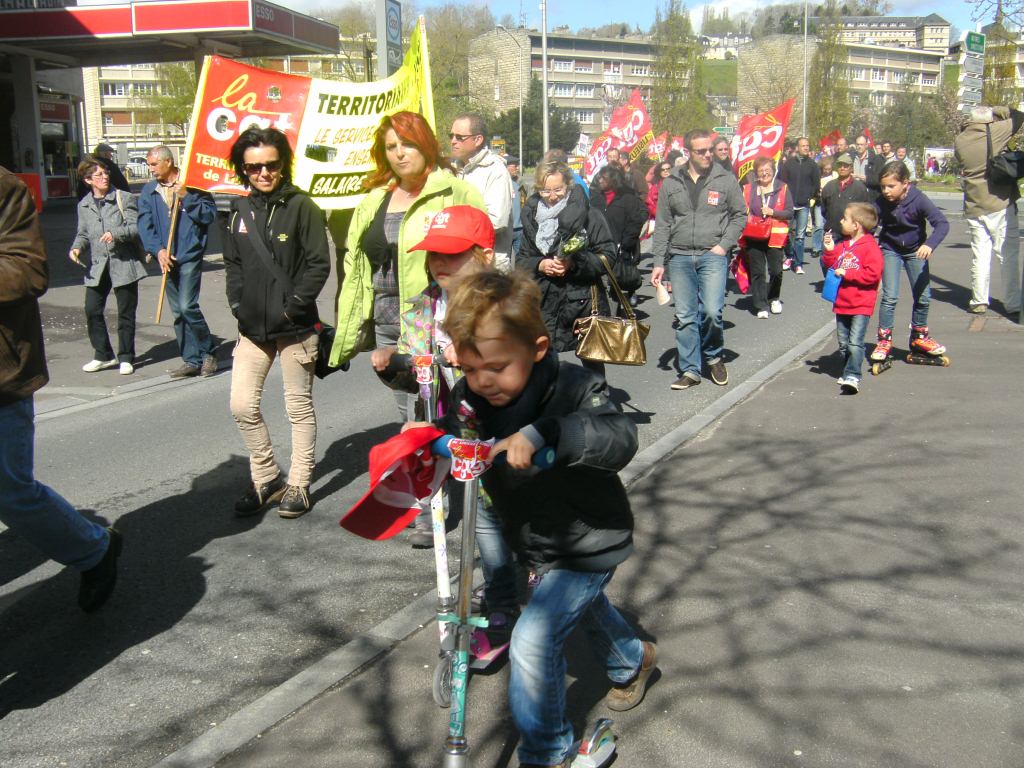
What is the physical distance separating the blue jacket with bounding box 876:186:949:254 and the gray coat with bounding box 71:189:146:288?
6.88m

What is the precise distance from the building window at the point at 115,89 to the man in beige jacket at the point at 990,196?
355ft

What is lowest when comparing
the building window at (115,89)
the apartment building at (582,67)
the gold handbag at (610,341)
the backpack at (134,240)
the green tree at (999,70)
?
the gold handbag at (610,341)

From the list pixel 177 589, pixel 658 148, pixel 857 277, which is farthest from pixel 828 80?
pixel 177 589

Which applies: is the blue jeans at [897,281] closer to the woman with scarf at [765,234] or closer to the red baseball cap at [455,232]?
the woman with scarf at [765,234]

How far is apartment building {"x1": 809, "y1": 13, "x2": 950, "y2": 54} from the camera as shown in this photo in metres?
170

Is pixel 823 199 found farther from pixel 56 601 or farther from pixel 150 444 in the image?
pixel 56 601

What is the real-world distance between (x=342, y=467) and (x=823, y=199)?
995 cm

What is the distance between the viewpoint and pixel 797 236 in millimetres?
17391

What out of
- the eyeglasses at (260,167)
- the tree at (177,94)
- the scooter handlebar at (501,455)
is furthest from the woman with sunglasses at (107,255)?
the tree at (177,94)

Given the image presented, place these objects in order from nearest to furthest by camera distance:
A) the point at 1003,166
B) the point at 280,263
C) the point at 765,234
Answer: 1. the point at 280,263
2. the point at 1003,166
3. the point at 765,234

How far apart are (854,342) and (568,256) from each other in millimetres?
3028

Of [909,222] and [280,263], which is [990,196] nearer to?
[909,222]

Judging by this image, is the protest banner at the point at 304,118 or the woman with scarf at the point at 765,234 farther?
the woman with scarf at the point at 765,234

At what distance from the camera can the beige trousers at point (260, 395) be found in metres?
5.61
